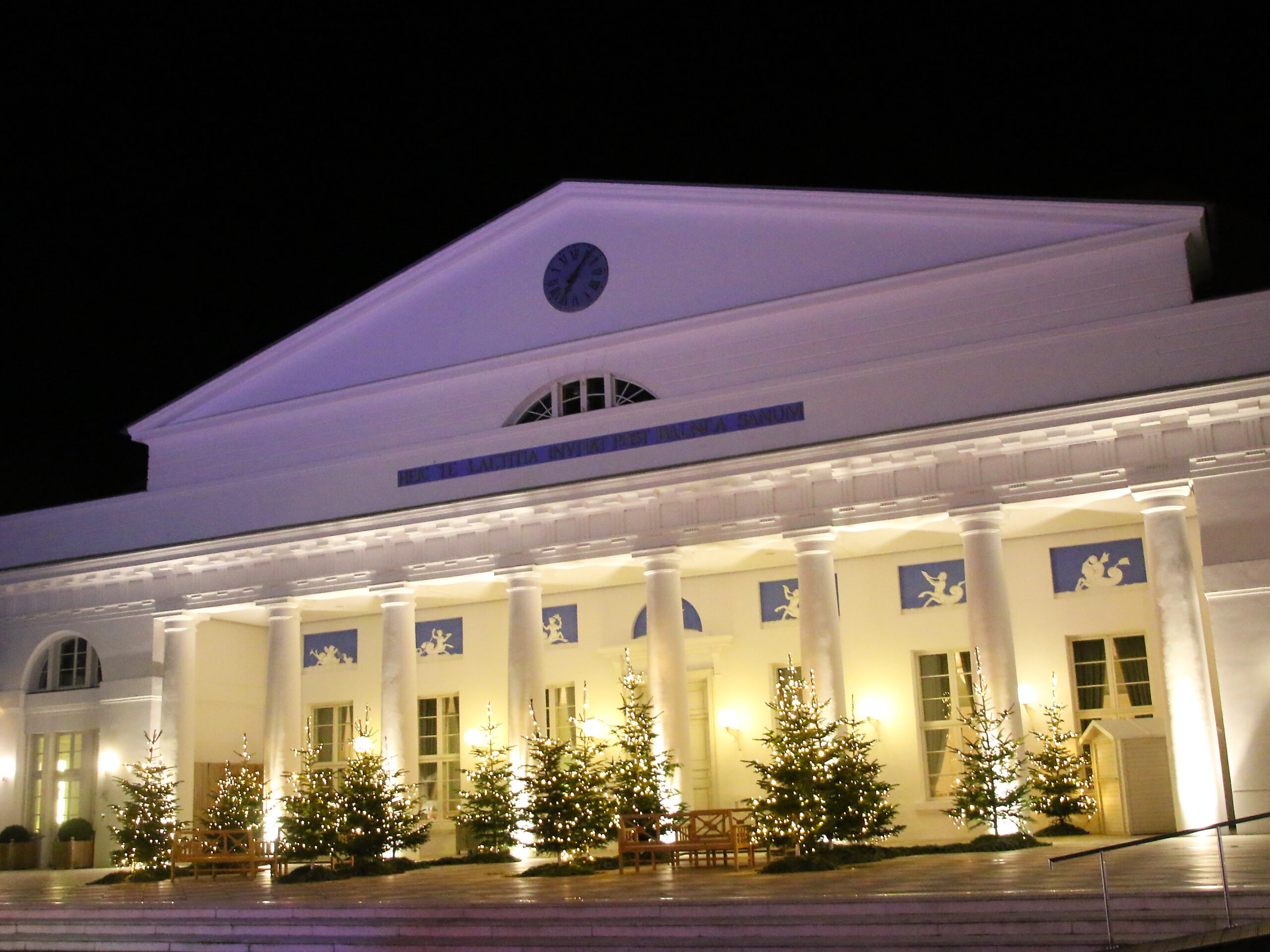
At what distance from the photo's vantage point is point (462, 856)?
82.0 feet

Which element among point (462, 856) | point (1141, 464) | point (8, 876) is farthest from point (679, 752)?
point (8, 876)

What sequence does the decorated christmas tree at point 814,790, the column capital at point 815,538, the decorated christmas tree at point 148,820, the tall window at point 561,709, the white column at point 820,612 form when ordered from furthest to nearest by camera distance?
the tall window at point 561,709
the decorated christmas tree at point 148,820
the column capital at point 815,538
the white column at point 820,612
the decorated christmas tree at point 814,790

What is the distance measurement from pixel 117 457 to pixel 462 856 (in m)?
27.0

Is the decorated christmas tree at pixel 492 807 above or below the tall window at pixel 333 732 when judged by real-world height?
below

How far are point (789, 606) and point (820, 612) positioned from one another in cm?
400

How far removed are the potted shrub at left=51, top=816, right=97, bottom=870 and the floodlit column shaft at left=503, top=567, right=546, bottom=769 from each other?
10219 millimetres

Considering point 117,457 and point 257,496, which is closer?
point 257,496

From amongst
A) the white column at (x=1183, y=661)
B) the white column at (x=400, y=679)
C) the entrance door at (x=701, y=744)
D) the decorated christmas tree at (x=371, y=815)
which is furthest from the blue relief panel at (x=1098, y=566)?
the decorated christmas tree at (x=371, y=815)

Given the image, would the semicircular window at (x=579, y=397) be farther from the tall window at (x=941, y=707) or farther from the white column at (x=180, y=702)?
the white column at (x=180, y=702)

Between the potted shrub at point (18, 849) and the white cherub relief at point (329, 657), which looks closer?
the potted shrub at point (18, 849)

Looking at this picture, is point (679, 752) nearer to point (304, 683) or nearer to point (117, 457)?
point (304, 683)

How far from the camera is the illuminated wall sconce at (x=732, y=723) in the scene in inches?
1057

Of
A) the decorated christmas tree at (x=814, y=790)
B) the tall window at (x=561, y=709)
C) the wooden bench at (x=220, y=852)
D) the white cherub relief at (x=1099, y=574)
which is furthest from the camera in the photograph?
the tall window at (x=561, y=709)

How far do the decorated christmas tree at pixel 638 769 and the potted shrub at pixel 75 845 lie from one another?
506 inches
